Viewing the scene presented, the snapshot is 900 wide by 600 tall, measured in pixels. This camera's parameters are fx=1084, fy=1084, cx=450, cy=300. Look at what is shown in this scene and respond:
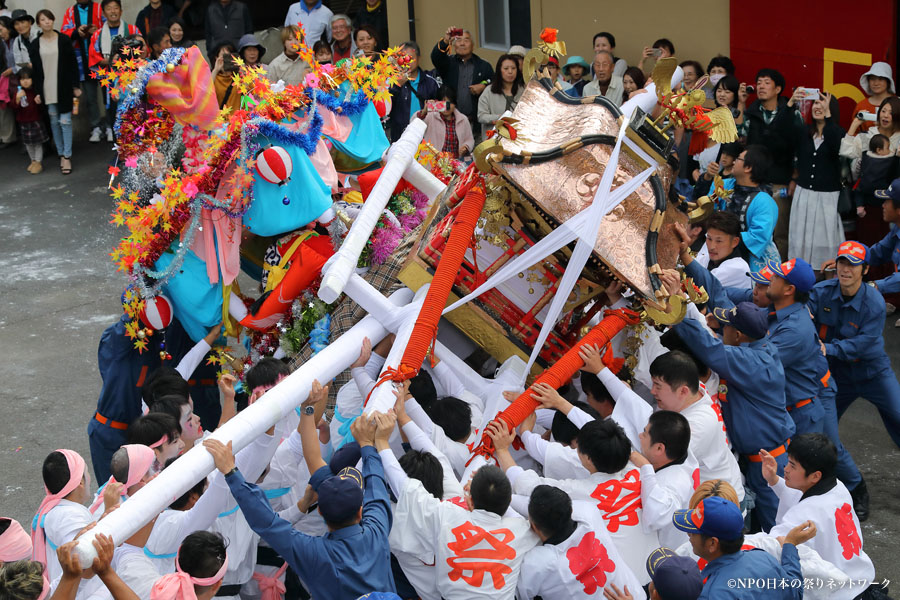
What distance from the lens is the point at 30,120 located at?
42.9 ft

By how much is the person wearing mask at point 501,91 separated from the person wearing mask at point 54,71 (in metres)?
5.29

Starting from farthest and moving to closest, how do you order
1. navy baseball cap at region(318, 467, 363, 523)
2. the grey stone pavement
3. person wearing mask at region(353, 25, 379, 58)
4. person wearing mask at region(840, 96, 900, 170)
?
person wearing mask at region(353, 25, 379, 58) → person wearing mask at region(840, 96, 900, 170) → the grey stone pavement → navy baseball cap at region(318, 467, 363, 523)

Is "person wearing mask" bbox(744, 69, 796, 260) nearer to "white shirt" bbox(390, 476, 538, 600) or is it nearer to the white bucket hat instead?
the white bucket hat

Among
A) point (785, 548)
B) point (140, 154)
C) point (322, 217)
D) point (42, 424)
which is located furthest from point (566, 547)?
point (42, 424)

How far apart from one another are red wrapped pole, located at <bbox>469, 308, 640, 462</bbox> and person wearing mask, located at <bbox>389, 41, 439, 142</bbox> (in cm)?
603

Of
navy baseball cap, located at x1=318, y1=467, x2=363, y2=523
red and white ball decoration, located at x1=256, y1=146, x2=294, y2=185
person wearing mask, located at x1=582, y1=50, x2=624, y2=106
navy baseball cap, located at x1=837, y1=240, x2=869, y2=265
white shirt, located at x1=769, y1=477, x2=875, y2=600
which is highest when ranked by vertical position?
red and white ball decoration, located at x1=256, y1=146, x2=294, y2=185

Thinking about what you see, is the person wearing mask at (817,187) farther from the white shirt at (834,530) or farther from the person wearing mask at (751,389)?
the white shirt at (834,530)

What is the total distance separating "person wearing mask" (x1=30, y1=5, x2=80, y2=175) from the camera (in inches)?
504

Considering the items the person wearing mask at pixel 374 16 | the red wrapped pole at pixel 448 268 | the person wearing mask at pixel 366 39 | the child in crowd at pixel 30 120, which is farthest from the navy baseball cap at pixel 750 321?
the child in crowd at pixel 30 120

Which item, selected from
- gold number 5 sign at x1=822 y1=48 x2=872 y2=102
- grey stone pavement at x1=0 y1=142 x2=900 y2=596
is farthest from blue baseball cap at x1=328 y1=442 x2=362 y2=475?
gold number 5 sign at x1=822 y1=48 x2=872 y2=102

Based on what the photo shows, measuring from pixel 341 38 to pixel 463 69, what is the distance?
4.87 ft

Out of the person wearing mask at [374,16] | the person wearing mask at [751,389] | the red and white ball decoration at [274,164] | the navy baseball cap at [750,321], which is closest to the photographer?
the person wearing mask at [751,389]

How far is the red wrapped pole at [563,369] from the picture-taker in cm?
474

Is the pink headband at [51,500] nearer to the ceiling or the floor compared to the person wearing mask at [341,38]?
nearer to the floor
